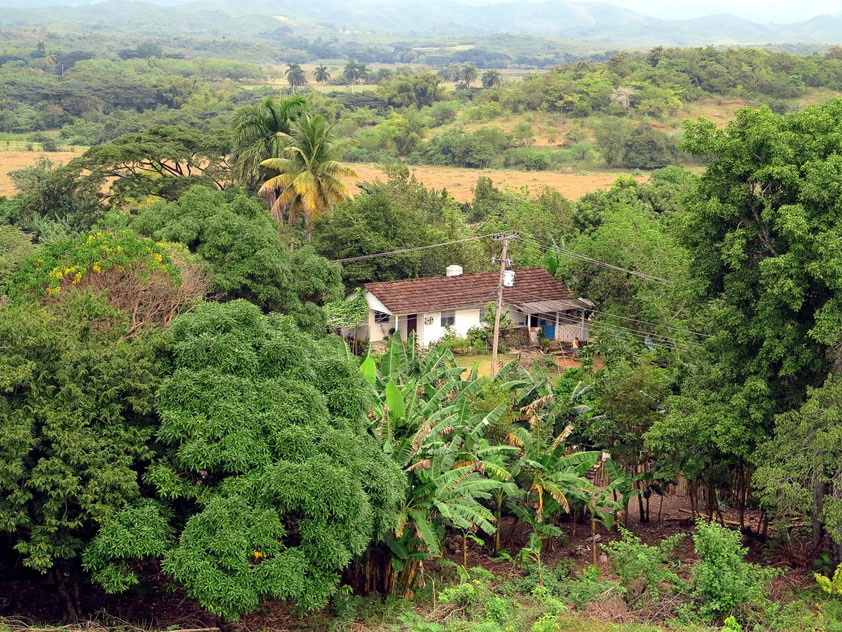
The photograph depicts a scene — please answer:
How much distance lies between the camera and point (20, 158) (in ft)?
242

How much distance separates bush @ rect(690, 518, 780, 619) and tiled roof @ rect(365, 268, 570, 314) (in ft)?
59.4

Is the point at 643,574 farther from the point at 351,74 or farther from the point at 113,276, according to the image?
the point at 351,74

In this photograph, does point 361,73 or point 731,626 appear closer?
point 731,626

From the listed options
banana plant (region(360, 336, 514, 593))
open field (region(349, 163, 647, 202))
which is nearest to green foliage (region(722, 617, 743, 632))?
banana plant (region(360, 336, 514, 593))

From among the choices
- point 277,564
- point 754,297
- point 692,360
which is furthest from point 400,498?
point 692,360

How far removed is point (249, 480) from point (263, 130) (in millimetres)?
26847

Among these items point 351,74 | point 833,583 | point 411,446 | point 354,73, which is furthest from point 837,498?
point 351,74

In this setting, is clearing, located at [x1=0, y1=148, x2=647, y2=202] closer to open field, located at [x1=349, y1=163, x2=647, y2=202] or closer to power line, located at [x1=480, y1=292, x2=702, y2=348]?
open field, located at [x1=349, y1=163, x2=647, y2=202]

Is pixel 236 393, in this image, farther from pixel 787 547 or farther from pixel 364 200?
pixel 364 200

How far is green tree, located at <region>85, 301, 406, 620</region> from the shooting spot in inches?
448

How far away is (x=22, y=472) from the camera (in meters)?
11.5

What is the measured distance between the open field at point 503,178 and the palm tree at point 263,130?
25.5m

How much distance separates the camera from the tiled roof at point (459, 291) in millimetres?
31312

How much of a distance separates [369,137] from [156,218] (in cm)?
6325
